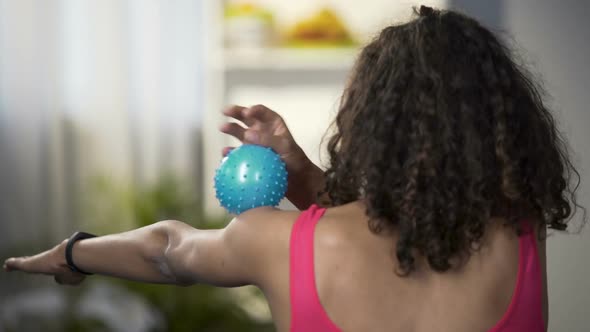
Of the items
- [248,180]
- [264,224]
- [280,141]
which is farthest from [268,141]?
[264,224]

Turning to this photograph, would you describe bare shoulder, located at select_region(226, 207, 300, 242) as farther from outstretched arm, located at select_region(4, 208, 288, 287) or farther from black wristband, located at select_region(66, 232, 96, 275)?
black wristband, located at select_region(66, 232, 96, 275)

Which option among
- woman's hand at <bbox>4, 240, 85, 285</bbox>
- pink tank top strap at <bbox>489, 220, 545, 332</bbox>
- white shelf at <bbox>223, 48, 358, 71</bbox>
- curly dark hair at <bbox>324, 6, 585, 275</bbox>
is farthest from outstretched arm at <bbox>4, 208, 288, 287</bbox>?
white shelf at <bbox>223, 48, 358, 71</bbox>

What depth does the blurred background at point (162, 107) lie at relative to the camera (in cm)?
303

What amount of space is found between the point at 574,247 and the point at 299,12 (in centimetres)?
133

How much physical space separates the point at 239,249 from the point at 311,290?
0.39 ft

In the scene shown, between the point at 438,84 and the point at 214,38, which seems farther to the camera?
the point at 214,38

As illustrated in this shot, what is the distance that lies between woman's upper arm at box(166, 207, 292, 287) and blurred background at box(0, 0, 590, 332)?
1795mm

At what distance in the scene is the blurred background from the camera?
3025 millimetres

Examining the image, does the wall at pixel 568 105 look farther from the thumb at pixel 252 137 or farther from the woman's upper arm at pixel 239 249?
the woman's upper arm at pixel 239 249

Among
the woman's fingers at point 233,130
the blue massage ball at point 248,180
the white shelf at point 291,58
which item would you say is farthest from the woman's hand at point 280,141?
the white shelf at point 291,58

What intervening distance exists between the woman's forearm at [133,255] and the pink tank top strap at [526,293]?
19.3 inches

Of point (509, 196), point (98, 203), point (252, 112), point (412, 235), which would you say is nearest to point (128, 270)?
→ point (252, 112)

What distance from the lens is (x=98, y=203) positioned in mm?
3148

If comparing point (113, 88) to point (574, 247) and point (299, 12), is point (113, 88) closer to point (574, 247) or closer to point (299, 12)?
point (299, 12)
